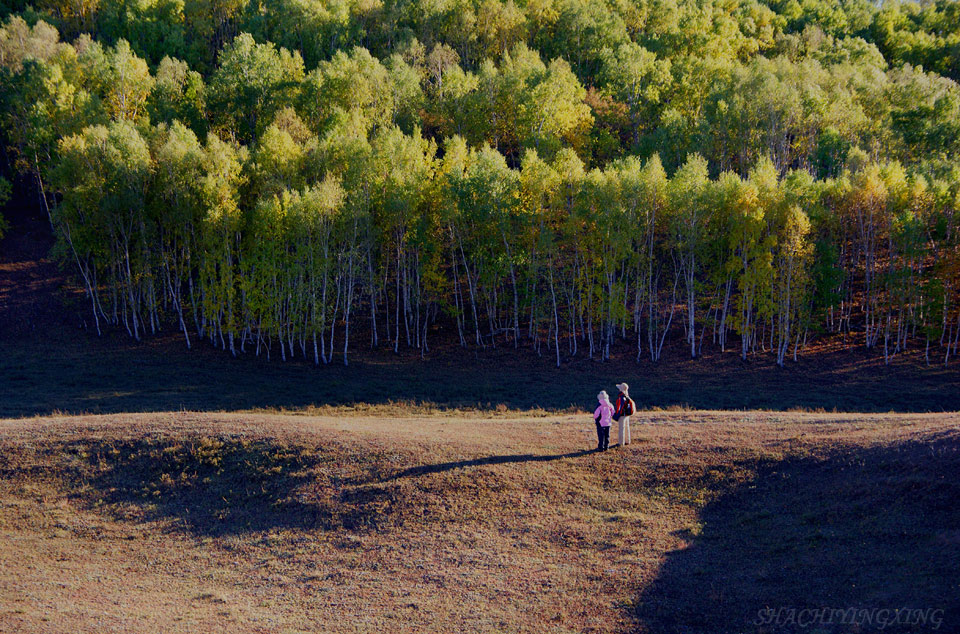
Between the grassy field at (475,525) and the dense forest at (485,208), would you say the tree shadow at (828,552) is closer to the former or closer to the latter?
the grassy field at (475,525)

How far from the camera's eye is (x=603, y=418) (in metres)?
22.6

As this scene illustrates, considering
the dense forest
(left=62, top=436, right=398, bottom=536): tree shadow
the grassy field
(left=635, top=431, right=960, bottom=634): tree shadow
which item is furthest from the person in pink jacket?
the dense forest

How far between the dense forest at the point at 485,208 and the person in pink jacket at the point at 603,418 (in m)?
25.3

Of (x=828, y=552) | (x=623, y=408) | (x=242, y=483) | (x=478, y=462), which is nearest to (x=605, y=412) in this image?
(x=623, y=408)

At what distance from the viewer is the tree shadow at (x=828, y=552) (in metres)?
13.7

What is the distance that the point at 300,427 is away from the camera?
1072 inches

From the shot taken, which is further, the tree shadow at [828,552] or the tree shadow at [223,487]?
the tree shadow at [223,487]

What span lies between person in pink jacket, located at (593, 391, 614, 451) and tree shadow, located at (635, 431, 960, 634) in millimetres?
4498

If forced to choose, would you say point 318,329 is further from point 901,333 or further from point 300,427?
point 901,333

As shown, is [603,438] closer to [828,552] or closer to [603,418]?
[603,418]

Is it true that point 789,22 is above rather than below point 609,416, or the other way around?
above

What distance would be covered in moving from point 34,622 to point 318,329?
109 ft

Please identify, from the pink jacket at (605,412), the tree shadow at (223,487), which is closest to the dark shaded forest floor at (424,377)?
the tree shadow at (223,487)

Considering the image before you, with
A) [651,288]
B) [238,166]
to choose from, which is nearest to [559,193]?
[651,288]
